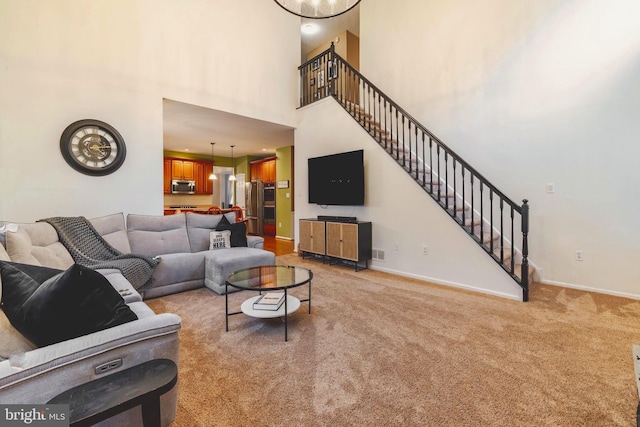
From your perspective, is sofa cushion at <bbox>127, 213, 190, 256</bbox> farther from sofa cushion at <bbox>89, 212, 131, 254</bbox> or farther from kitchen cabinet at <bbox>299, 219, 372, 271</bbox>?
kitchen cabinet at <bbox>299, 219, 372, 271</bbox>

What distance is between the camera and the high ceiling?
5.11 metres

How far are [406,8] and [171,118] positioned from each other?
16.1 ft

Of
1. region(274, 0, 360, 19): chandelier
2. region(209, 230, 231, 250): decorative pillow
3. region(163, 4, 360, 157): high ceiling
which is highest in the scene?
region(274, 0, 360, 19): chandelier

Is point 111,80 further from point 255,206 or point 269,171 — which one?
point 255,206

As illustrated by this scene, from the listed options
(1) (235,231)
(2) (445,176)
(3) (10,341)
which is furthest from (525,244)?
(3) (10,341)

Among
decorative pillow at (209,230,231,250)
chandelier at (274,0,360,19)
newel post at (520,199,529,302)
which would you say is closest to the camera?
chandelier at (274,0,360,19)

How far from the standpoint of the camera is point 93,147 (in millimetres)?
3738

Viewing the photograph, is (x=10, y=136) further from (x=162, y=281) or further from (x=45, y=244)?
(x=162, y=281)

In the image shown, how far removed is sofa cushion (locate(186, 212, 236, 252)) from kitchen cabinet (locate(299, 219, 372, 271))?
165 centimetres

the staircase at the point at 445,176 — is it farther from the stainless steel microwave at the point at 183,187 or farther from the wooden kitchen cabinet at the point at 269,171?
the stainless steel microwave at the point at 183,187

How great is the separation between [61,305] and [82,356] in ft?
0.75

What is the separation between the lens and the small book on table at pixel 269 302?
2381 millimetres

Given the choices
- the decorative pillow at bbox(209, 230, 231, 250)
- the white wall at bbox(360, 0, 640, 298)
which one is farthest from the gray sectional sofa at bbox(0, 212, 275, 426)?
the white wall at bbox(360, 0, 640, 298)

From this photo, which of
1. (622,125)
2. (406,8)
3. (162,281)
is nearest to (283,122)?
(406,8)
